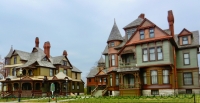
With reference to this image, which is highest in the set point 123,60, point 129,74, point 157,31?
point 157,31

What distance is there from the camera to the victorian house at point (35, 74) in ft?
146

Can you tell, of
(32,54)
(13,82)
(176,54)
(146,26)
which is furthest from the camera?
(32,54)

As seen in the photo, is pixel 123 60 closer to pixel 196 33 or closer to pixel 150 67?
pixel 150 67

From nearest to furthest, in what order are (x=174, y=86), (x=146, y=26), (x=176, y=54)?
(x=174, y=86)
(x=146, y=26)
(x=176, y=54)

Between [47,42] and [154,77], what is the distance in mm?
28849

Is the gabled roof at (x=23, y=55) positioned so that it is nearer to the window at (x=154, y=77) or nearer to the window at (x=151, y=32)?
the window at (x=151, y=32)

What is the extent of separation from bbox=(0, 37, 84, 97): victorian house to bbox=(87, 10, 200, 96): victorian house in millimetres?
13325

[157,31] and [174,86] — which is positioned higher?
[157,31]

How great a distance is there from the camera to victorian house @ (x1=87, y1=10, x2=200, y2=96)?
30625mm

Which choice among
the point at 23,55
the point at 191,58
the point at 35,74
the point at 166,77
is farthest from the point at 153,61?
the point at 23,55

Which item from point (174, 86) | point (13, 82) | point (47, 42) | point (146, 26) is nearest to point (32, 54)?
point (47, 42)

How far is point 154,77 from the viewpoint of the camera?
102ft

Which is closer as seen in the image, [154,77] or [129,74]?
[154,77]

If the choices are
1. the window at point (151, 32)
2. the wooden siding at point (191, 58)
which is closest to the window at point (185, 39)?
the wooden siding at point (191, 58)
